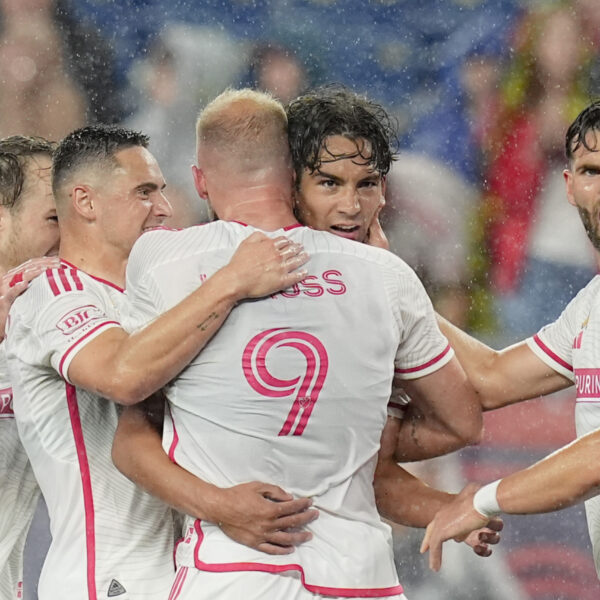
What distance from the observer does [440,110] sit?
7332 mm

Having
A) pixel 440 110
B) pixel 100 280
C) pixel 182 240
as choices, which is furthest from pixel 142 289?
pixel 440 110

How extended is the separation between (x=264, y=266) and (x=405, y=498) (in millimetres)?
994

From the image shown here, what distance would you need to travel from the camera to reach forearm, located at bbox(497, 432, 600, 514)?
2463 mm

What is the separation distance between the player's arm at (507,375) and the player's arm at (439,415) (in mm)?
283

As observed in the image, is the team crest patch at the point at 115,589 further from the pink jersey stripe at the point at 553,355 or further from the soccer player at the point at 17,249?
the pink jersey stripe at the point at 553,355

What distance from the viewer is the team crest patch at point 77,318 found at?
8.53ft

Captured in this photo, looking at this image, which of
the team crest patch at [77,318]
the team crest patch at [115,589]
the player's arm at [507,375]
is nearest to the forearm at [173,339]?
the team crest patch at [77,318]

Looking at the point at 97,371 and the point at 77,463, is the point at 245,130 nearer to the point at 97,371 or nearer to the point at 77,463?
the point at 97,371

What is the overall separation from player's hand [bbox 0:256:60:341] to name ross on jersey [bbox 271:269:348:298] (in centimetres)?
82

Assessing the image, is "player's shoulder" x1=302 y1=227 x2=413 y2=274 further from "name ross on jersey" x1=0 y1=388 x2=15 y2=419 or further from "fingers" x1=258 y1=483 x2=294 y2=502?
"name ross on jersey" x1=0 y1=388 x2=15 y2=419

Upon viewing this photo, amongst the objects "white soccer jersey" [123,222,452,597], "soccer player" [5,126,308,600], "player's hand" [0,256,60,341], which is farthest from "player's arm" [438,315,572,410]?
"player's hand" [0,256,60,341]

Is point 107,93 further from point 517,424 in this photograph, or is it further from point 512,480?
point 512,480

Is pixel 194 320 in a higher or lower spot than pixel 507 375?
higher

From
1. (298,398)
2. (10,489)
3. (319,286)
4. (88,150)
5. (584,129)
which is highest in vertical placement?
(584,129)
